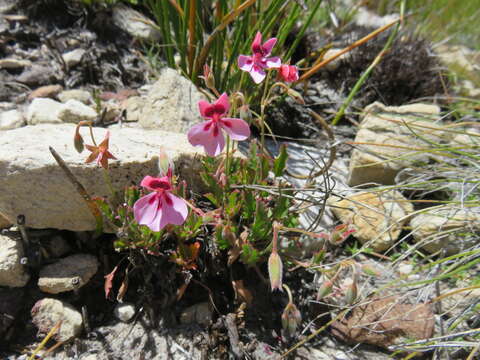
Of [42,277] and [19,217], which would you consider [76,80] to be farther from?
[42,277]

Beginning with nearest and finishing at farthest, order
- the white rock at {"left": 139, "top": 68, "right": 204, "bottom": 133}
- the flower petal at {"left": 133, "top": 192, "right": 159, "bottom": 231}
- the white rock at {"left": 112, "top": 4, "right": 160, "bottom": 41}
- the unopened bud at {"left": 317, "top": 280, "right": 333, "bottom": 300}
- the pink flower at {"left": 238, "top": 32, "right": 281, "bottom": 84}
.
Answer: the flower petal at {"left": 133, "top": 192, "right": 159, "bottom": 231}
the unopened bud at {"left": 317, "top": 280, "right": 333, "bottom": 300}
the pink flower at {"left": 238, "top": 32, "right": 281, "bottom": 84}
the white rock at {"left": 139, "top": 68, "right": 204, "bottom": 133}
the white rock at {"left": 112, "top": 4, "right": 160, "bottom": 41}

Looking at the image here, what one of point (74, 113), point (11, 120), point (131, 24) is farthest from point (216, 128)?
point (131, 24)

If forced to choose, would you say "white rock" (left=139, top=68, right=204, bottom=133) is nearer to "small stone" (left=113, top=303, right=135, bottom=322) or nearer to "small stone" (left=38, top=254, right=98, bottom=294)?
"small stone" (left=38, top=254, right=98, bottom=294)

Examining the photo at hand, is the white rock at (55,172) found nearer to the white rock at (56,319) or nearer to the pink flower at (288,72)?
the white rock at (56,319)

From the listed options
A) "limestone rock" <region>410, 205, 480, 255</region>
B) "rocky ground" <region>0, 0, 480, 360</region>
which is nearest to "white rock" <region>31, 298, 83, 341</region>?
"rocky ground" <region>0, 0, 480, 360</region>

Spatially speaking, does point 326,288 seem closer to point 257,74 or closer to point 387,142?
point 257,74

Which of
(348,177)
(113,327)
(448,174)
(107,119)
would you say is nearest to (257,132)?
(348,177)

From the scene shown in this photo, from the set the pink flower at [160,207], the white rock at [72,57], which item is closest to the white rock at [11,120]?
Result: the white rock at [72,57]
